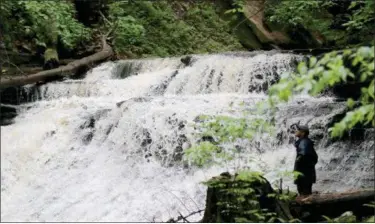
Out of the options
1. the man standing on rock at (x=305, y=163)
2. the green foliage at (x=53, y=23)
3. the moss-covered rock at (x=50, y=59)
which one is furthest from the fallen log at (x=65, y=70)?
the man standing on rock at (x=305, y=163)

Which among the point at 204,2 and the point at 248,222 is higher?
the point at 204,2

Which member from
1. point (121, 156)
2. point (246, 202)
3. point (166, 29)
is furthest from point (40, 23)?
point (246, 202)

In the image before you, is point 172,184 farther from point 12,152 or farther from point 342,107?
point 342,107

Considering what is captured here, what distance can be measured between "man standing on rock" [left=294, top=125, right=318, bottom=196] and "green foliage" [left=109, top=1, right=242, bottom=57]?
12.2 meters

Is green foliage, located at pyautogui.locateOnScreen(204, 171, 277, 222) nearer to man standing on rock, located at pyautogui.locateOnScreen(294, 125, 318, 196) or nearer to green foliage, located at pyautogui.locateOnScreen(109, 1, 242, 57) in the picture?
man standing on rock, located at pyautogui.locateOnScreen(294, 125, 318, 196)

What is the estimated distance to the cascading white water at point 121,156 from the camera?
26.2 ft

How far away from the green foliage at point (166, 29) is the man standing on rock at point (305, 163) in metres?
12.2

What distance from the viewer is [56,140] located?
10.1m

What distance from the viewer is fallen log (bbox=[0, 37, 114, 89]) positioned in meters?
12.4

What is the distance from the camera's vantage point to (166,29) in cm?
2164

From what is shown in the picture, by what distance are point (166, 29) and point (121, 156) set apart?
1278cm

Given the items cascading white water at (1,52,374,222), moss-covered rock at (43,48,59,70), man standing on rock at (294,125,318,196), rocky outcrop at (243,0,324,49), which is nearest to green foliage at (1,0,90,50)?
moss-covered rock at (43,48,59,70)

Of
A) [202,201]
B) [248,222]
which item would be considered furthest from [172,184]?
[248,222]

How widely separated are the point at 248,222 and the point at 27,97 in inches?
361
